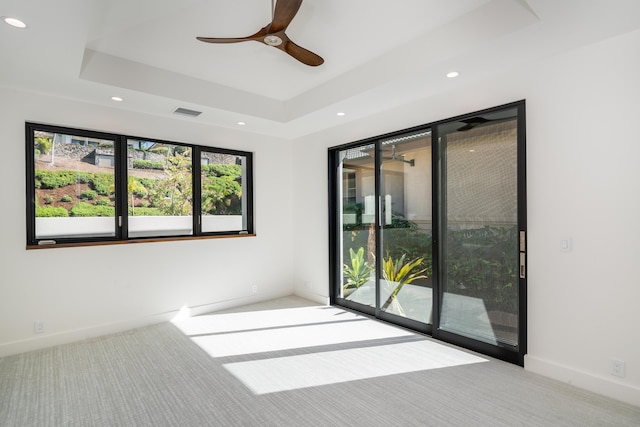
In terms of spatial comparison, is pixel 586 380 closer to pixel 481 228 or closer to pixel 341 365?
pixel 481 228

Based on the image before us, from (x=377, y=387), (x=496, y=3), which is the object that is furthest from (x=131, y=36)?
(x=377, y=387)

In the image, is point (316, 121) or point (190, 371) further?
point (316, 121)

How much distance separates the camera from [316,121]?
4.30 m

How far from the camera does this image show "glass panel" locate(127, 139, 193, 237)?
3.93 meters

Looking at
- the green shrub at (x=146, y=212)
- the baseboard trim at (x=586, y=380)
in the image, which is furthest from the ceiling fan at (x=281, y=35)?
the baseboard trim at (x=586, y=380)

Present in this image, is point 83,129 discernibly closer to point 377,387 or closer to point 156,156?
point 156,156

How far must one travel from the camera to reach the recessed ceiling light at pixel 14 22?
6.47ft

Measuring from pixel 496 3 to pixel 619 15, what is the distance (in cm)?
71

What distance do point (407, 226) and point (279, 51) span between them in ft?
7.44

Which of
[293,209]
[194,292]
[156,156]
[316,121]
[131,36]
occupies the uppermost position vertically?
[131,36]

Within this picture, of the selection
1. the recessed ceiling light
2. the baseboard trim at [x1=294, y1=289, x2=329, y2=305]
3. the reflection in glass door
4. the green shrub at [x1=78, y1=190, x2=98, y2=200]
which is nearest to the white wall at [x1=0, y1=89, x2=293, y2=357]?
the baseboard trim at [x1=294, y1=289, x2=329, y2=305]

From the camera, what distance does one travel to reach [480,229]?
10.3 ft

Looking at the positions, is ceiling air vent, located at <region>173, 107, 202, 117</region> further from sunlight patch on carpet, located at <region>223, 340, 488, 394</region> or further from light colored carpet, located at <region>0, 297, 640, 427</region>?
sunlight patch on carpet, located at <region>223, 340, 488, 394</region>

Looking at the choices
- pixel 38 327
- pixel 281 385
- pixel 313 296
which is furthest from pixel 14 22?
pixel 313 296
